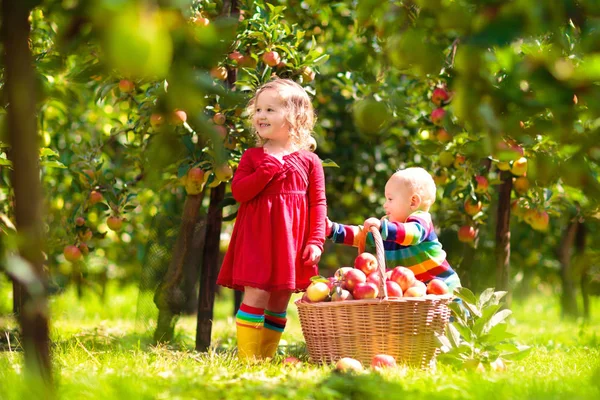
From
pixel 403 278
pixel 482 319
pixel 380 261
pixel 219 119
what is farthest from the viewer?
pixel 219 119

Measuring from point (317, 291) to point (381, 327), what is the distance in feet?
1.00

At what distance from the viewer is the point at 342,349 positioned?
3092 millimetres

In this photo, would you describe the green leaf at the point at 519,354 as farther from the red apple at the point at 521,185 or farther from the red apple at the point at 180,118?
the red apple at the point at 180,118

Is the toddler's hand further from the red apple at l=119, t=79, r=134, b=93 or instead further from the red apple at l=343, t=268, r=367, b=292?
the red apple at l=119, t=79, r=134, b=93

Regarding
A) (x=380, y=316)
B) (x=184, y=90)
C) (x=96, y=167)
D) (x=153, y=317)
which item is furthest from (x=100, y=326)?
(x=184, y=90)

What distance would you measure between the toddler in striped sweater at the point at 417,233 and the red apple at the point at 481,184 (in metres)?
0.69

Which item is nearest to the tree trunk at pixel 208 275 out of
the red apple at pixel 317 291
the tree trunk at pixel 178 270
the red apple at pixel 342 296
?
the tree trunk at pixel 178 270

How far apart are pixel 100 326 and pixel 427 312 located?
2.58 meters

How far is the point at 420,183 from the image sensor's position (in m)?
3.46

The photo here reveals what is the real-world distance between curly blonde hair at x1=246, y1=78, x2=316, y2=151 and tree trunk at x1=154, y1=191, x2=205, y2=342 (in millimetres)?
605

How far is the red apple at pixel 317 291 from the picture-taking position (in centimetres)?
313

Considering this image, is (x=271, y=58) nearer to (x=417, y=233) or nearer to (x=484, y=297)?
(x=417, y=233)

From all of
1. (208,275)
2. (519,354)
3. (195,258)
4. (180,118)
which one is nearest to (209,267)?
(208,275)

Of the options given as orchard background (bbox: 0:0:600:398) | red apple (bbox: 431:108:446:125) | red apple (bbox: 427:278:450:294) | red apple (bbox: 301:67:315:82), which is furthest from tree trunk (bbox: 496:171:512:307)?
red apple (bbox: 301:67:315:82)
